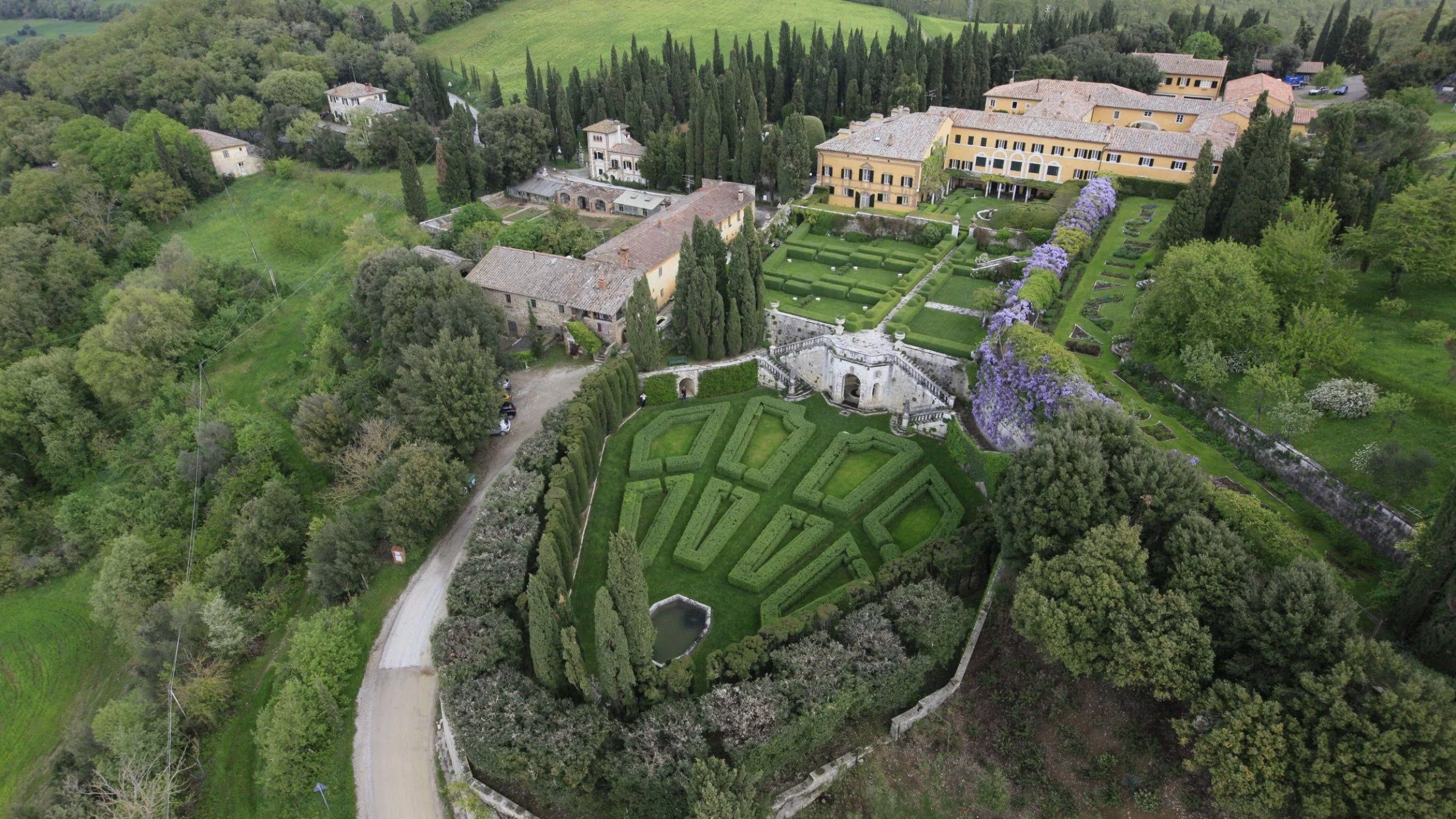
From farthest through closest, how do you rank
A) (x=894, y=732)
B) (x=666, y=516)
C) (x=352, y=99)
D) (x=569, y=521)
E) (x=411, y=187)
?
(x=352, y=99) → (x=411, y=187) → (x=666, y=516) → (x=569, y=521) → (x=894, y=732)

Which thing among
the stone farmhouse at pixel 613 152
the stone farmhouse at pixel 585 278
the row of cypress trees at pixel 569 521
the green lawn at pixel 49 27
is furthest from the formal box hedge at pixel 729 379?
the green lawn at pixel 49 27

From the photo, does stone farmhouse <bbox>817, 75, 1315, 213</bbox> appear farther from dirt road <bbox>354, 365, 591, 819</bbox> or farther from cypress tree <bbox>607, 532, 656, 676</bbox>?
cypress tree <bbox>607, 532, 656, 676</bbox>

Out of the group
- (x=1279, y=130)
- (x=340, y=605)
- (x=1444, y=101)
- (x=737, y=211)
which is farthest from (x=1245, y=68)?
(x=340, y=605)

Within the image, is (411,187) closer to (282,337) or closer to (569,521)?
(282,337)

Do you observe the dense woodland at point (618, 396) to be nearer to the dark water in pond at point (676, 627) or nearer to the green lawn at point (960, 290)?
the dark water in pond at point (676, 627)

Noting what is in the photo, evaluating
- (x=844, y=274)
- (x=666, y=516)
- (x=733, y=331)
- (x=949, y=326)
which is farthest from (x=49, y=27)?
(x=949, y=326)

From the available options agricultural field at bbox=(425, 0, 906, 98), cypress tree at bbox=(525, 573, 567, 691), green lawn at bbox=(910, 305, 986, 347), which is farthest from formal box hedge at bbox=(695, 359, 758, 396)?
agricultural field at bbox=(425, 0, 906, 98)
